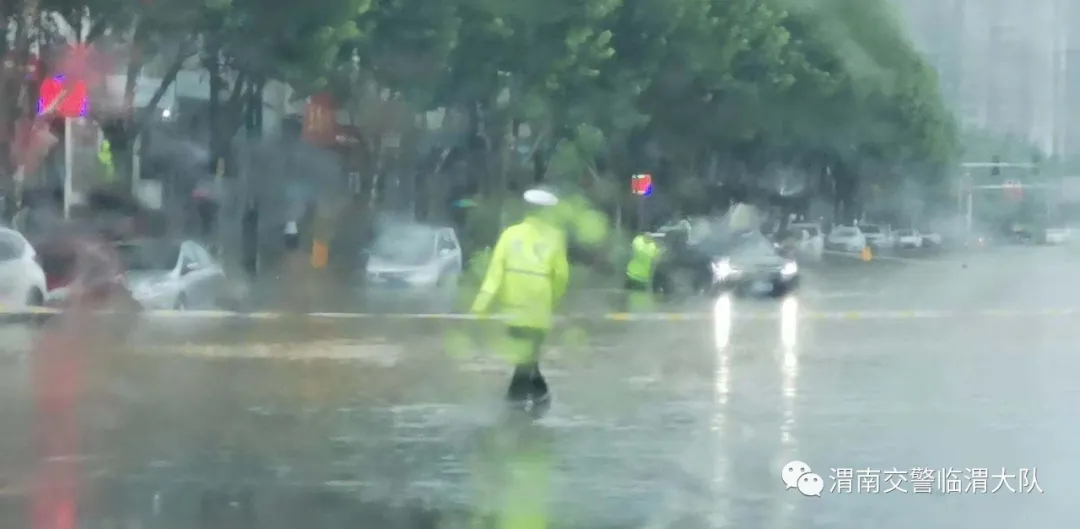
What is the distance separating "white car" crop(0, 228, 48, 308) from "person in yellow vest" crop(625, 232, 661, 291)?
44.7 feet

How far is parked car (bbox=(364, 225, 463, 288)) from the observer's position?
3391cm

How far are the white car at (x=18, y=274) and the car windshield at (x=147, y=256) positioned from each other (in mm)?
1185

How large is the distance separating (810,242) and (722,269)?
32.6m

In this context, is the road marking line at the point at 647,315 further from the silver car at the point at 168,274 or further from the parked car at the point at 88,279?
the parked car at the point at 88,279

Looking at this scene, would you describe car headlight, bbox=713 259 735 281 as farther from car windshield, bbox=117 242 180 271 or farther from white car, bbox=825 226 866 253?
white car, bbox=825 226 866 253

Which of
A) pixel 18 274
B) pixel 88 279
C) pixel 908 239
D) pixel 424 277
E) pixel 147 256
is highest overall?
pixel 147 256

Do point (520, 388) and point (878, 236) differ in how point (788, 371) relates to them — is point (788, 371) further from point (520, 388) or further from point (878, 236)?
point (878, 236)

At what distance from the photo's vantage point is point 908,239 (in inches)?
3201

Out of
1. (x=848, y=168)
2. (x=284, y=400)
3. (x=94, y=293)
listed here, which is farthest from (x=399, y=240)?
(x=848, y=168)

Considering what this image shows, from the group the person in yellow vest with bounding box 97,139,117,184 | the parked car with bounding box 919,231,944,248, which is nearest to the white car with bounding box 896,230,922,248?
the parked car with bounding box 919,231,944,248

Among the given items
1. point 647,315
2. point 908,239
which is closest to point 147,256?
point 647,315

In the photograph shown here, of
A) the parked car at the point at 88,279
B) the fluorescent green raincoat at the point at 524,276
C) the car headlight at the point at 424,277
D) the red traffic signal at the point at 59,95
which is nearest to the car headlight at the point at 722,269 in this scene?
the car headlight at the point at 424,277

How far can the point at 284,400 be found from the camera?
14703 millimetres

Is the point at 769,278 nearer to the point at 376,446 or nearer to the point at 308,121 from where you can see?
the point at 308,121
